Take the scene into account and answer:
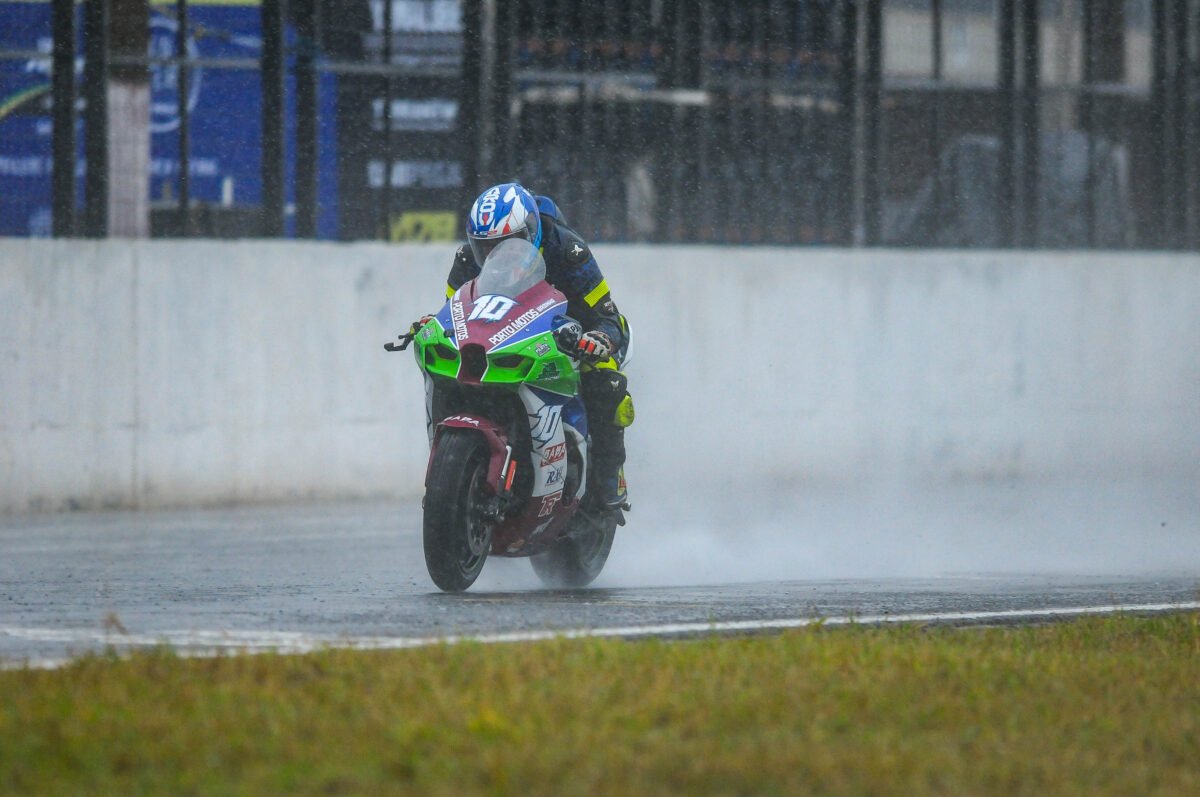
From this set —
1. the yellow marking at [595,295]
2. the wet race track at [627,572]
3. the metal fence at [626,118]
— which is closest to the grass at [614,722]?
the wet race track at [627,572]

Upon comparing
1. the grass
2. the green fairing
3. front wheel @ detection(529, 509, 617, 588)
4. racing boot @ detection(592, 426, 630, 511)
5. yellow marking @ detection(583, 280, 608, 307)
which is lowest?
the grass

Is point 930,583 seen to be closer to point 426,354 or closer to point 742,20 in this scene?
point 426,354

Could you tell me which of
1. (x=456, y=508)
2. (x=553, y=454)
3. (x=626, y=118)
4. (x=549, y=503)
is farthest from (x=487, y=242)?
(x=626, y=118)

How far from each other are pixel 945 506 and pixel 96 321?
623cm

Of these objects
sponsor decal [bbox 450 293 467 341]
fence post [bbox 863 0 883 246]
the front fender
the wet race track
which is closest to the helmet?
sponsor decal [bbox 450 293 467 341]

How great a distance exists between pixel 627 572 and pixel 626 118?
6.79 meters

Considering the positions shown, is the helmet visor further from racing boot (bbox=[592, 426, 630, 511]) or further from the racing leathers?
racing boot (bbox=[592, 426, 630, 511])

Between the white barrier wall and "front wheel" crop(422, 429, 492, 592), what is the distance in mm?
5859

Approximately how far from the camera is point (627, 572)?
9.58 meters

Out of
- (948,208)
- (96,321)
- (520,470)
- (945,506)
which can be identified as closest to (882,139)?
(948,208)

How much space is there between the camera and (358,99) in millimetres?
14555

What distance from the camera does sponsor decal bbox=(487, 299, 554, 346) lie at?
7551mm

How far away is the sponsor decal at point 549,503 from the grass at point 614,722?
69.4 inches

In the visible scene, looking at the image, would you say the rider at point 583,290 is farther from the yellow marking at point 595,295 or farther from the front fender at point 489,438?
the front fender at point 489,438
